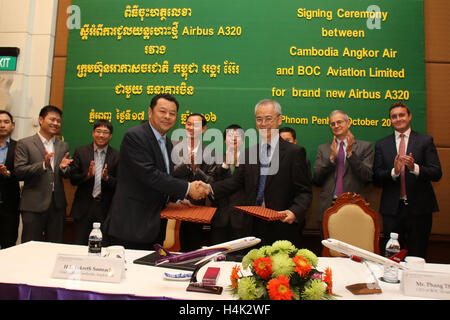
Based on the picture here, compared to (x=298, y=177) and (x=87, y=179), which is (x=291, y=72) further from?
(x=87, y=179)

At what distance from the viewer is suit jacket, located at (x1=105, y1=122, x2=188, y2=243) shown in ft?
6.61

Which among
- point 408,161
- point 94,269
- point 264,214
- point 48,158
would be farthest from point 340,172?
point 48,158

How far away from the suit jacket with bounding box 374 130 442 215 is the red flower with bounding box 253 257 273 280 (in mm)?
2205

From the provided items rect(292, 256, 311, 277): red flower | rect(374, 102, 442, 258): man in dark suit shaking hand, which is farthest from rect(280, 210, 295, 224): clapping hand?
rect(374, 102, 442, 258): man in dark suit shaking hand

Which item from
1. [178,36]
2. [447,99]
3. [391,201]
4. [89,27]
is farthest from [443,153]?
[89,27]

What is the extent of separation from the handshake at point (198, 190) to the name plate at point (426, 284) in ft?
4.28

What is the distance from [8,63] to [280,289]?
4388mm

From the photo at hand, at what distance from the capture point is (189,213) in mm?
1766

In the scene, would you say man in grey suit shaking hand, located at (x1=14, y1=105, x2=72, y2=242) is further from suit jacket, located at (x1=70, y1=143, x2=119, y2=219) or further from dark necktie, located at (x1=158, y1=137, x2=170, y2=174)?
dark necktie, located at (x1=158, y1=137, x2=170, y2=174)

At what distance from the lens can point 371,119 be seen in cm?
362

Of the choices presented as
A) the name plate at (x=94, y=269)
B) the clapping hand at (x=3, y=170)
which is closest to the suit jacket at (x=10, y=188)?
the clapping hand at (x=3, y=170)

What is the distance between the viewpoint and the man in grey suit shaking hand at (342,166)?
2943mm

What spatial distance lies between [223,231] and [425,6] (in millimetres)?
3384

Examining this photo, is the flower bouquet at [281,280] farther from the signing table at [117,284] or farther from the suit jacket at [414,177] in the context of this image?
the suit jacket at [414,177]
